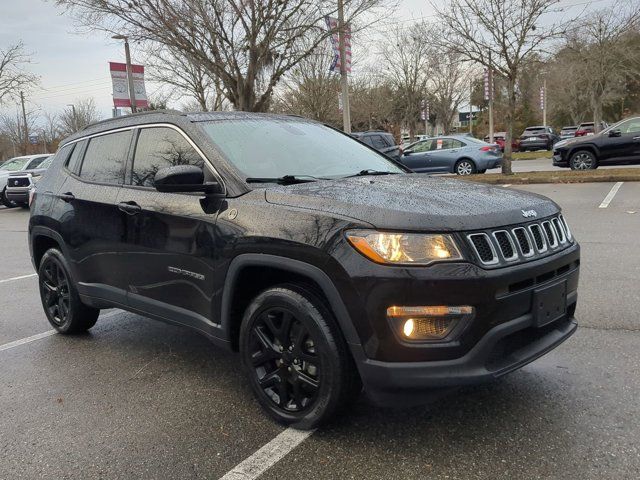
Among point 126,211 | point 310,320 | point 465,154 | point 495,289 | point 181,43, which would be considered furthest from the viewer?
point 465,154

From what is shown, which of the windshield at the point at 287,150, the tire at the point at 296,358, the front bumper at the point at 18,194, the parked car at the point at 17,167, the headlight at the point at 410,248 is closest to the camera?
the headlight at the point at 410,248

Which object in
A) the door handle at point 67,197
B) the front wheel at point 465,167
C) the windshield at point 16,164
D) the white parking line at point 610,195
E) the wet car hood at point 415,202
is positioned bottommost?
the white parking line at point 610,195

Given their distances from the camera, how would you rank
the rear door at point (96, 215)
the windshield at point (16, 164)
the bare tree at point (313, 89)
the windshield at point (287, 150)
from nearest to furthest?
the windshield at point (287, 150) < the rear door at point (96, 215) < the windshield at point (16, 164) < the bare tree at point (313, 89)

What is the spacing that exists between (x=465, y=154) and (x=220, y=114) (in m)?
15.8

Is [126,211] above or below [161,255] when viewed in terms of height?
above

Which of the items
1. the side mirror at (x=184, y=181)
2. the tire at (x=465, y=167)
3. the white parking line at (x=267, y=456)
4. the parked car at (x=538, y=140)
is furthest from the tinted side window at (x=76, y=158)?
the parked car at (x=538, y=140)

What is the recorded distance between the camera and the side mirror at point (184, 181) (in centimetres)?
312

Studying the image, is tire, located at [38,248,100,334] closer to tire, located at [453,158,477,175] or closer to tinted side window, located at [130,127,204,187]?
tinted side window, located at [130,127,204,187]

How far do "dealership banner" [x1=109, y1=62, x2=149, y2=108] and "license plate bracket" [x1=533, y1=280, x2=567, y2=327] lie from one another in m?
17.8

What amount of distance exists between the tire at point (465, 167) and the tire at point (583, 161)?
10.1ft

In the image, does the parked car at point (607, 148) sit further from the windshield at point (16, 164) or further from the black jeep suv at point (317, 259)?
the windshield at point (16, 164)

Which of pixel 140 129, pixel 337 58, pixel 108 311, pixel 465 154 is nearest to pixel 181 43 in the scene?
pixel 337 58

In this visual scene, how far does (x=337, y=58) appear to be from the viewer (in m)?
17.2

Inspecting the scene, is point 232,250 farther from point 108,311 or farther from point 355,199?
point 108,311
